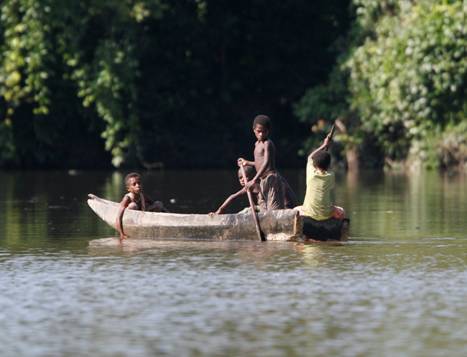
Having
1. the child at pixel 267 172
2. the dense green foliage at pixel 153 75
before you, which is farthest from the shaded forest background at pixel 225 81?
the child at pixel 267 172

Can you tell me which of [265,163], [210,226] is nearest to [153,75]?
[265,163]

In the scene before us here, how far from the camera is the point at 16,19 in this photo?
4266 cm

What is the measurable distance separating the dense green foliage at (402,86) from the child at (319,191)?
64.7ft

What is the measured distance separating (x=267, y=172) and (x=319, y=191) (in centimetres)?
129

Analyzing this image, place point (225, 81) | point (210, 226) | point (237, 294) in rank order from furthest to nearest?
point (225, 81)
point (210, 226)
point (237, 294)

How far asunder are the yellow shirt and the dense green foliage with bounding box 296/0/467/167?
19.8m

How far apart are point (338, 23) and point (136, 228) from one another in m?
29.9

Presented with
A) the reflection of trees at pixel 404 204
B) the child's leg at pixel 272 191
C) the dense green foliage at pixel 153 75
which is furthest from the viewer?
the dense green foliage at pixel 153 75

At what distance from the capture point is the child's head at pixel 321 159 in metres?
18.7

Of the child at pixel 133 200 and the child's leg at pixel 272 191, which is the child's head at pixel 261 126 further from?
the child at pixel 133 200

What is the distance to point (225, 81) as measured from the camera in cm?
4816

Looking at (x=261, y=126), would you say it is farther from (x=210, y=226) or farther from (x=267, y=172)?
(x=210, y=226)

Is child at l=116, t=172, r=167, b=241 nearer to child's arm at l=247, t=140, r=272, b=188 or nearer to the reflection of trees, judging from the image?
child's arm at l=247, t=140, r=272, b=188

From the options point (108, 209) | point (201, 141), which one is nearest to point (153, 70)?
point (201, 141)
